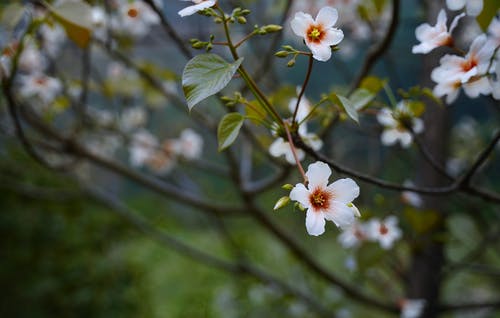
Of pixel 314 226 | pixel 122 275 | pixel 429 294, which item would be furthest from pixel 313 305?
pixel 122 275

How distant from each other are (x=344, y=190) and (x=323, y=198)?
0.07 ft

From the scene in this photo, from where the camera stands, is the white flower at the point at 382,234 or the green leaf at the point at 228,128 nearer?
the green leaf at the point at 228,128

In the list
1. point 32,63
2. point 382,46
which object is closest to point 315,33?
point 382,46

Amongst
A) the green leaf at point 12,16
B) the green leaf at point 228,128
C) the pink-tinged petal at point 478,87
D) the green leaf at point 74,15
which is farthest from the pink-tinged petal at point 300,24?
the green leaf at point 12,16

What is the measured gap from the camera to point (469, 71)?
0.50 meters

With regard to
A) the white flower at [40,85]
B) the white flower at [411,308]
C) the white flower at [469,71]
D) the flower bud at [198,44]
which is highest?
the white flower at [469,71]

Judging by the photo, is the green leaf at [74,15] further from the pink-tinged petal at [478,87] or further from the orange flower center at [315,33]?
the pink-tinged petal at [478,87]

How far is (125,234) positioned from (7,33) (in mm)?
3569

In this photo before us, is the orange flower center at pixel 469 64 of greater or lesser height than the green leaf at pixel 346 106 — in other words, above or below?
above

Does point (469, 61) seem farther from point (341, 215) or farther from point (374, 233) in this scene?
point (374, 233)

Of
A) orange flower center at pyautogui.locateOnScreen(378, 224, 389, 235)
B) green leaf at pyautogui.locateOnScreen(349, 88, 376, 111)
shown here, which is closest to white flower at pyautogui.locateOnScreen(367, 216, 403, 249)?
orange flower center at pyautogui.locateOnScreen(378, 224, 389, 235)

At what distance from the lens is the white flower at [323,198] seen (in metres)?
0.43

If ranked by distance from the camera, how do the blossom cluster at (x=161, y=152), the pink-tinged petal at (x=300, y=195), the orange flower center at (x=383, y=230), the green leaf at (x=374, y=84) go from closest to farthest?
the pink-tinged petal at (x=300, y=195) < the green leaf at (x=374, y=84) < the orange flower center at (x=383, y=230) < the blossom cluster at (x=161, y=152)

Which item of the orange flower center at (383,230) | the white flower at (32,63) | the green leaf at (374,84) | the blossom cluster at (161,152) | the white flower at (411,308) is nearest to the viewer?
the green leaf at (374,84)
